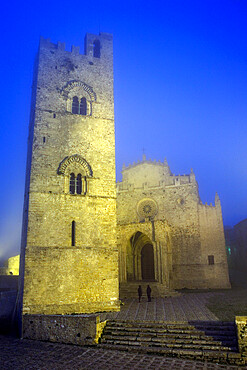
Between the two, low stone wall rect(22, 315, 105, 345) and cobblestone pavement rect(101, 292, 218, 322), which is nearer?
low stone wall rect(22, 315, 105, 345)

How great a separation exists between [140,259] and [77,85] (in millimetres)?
16628

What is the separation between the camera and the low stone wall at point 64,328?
10758 millimetres

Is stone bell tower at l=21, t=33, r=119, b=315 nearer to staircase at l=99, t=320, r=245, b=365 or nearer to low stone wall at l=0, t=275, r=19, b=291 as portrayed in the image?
staircase at l=99, t=320, r=245, b=365

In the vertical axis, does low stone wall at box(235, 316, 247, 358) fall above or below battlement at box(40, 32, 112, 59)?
below

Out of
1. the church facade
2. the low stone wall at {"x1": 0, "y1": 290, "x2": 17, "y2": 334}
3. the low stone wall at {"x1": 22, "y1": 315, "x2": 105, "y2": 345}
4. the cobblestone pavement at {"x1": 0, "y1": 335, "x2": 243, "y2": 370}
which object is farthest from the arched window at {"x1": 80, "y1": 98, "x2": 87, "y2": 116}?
the cobblestone pavement at {"x1": 0, "y1": 335, "x2": 243, "y2": 370}

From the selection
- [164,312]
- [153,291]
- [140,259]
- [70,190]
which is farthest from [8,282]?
[164,312]

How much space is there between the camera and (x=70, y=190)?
15438mm

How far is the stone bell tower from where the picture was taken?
13.6 metres

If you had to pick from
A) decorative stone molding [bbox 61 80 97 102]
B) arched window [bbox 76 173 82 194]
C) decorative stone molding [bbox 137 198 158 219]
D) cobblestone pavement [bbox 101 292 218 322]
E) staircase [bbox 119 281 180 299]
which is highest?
decorative stone molding [bbox 61 80 97 102]

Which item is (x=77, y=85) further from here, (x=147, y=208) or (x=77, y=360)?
(x=147, y=208)

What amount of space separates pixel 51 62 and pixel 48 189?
8.10m

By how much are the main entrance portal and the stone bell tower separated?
396 inches

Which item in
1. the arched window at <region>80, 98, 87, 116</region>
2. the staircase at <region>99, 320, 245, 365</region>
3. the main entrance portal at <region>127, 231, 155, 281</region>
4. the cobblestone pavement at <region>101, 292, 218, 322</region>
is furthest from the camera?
the main entrance portal at <region>127, 231, 155, 281</region>

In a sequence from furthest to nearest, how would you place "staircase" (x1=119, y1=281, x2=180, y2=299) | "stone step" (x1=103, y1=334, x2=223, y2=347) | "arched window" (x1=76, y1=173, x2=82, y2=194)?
"staircase" (x1=119, y1=281, x2=180, y2=299) < "arched window" (x1=76, y1=173, x2=82, y2=194) < "stone step" (x1=103, y1=334, x2=223, y2=347)
